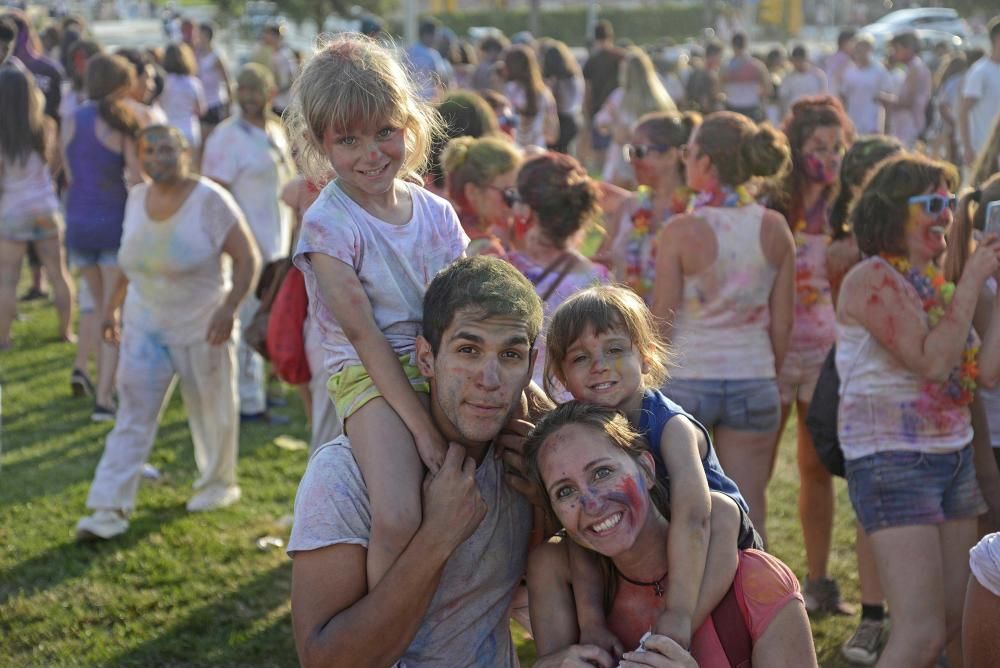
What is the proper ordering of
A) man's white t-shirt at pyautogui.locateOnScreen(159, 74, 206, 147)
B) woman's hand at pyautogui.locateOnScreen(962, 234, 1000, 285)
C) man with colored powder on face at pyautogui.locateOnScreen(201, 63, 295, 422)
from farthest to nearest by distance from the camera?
man's white t-shirt at pyautogui.locateOnScreen(159, 74, 206, 147)
man with colored powder on face at pyautogui.locateOnScreen(201, 63, 295, 422)
woman's hand at pyautogui.locateOnScreen(962, 234, 1000, 285)

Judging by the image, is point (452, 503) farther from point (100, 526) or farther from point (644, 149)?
point (100, 526)

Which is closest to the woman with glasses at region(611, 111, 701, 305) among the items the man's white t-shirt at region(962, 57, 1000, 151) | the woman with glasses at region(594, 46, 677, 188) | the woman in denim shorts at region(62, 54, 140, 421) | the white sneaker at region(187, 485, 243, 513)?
the white sneaker at region(187, 485, 243, 513)

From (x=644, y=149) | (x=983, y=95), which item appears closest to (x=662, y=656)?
(x=644, y=149)

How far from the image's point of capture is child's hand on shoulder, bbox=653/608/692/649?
8.08 ft

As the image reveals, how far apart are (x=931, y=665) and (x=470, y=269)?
2038 mm

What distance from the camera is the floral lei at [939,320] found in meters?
3.86

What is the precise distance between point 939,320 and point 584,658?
1.95 m

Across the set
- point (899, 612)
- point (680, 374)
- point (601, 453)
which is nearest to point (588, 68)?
point (680, 374)

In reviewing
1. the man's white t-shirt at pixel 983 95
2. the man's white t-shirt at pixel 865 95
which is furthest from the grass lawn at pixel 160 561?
the man's white t-shirt at pixel 865 95

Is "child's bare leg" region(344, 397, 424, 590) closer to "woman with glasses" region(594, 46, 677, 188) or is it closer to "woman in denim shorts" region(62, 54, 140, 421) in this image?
"woman in denim shorts" region(62, 54, 140, 421)

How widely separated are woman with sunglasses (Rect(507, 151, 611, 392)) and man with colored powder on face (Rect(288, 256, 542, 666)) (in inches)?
79.2

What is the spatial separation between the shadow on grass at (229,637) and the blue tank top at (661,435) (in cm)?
270

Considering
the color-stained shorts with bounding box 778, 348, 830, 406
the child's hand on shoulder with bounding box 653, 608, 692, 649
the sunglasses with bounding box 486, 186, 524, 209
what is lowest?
the color-stained shorts with bounding box 778, 348, 830, 406

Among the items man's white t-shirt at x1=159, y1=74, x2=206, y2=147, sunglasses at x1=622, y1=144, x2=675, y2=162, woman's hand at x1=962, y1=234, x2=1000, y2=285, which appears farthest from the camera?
man's white t-shirt at x1=159, y1=74, x2=206, y2=147
